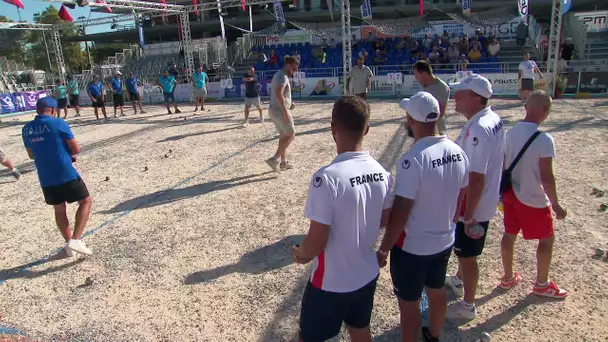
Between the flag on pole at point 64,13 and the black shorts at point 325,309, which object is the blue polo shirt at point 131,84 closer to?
the flag on pole at point 64,13

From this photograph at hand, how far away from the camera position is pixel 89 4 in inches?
627

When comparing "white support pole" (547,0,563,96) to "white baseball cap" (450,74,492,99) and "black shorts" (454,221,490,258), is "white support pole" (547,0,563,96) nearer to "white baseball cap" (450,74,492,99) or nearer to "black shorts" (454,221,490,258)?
"white baseball cap" (450,74,492,99)

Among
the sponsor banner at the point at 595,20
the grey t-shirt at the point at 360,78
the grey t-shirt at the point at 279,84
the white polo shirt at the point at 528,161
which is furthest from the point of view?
the sponsor banner at the point at 595,20

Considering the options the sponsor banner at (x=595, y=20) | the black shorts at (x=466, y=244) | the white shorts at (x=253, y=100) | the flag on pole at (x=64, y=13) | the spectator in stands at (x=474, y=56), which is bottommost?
the black shorts at (x=466, y=244)

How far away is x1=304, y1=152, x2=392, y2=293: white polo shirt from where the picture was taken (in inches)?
77.0

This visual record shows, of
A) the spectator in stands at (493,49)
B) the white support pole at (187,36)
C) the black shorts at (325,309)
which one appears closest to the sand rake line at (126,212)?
the black shorts at (325,309)

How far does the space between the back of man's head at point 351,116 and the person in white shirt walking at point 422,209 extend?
0.40 meters

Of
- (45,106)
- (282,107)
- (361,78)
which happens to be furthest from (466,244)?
(361,78)

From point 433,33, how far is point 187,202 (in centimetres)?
2377

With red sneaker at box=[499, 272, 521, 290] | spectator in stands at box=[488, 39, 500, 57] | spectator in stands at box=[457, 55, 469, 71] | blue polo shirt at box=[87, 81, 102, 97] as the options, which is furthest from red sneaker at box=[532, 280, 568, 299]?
spectator in stands at box=[488, 39, 500, 57]

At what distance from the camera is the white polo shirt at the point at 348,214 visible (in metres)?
1.96

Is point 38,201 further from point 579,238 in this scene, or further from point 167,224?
point 579,238

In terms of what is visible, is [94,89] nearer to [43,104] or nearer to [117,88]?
[117,88]

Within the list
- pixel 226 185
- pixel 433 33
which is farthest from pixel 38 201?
pixel 433 33
